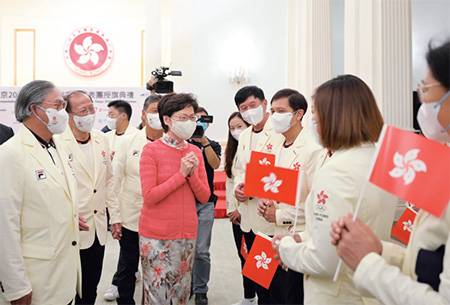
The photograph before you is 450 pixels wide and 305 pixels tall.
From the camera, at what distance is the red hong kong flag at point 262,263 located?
2.24 meters

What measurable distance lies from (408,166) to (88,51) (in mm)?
12643

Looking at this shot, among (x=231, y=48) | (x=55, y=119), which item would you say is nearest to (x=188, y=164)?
(x=55, y=119)

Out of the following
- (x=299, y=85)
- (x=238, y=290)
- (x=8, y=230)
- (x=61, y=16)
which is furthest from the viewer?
(x=61, y=16)

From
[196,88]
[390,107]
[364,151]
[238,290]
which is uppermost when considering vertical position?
[196,88]

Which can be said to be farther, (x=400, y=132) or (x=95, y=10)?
(x=95, y=10)

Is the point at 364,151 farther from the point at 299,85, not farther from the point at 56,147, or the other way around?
the point at 299,85

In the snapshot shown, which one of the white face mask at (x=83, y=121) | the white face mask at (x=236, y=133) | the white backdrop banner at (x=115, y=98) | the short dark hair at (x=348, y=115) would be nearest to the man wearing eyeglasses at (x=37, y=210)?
the white face mask at (x=83, y=121)

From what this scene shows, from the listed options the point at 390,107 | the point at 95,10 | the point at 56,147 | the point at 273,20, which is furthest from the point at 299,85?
the point at 56,147

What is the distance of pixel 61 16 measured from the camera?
1239 cm

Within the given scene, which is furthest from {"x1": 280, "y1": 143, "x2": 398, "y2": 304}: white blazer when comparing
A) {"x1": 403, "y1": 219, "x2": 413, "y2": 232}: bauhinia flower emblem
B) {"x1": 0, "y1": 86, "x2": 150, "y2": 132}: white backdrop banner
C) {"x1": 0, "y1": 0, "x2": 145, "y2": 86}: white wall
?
{"x1": 0, "y1": 0, "x2": 145, "y2": 86}: white wall

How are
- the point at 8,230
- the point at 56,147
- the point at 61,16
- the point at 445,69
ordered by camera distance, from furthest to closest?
the point at 61,16
the point at 56,147
the point at 8,230
the point at 445,69

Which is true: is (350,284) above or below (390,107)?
below

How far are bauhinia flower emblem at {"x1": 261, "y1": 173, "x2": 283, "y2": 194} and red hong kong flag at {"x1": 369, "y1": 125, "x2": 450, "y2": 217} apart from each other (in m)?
0.89

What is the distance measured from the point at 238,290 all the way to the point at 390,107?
9.04 feet
